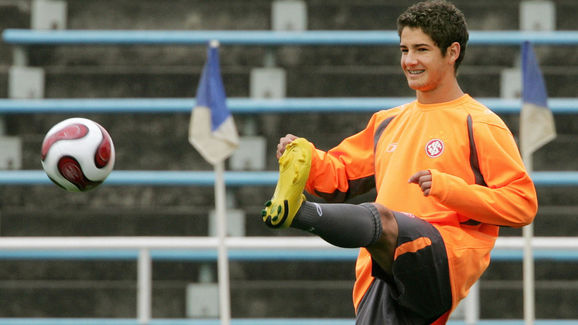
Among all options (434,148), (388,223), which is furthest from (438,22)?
(388,223)

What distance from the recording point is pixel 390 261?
10.1ft

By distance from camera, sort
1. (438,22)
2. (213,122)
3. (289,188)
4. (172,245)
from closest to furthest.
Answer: (289,188)
(438,22)
(172,245)
(213,122)

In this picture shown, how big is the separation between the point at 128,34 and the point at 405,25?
3905mm

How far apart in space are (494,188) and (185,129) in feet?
13.0

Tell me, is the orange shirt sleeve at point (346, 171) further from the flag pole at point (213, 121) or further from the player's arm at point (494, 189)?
the flag pole at point (213, 121)

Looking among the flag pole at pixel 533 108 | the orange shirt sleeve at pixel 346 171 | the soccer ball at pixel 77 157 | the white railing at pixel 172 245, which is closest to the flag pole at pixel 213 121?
the white railing at pixel 172 245

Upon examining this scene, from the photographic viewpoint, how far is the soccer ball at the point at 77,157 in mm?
3713

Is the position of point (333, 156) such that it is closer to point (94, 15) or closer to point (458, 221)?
point (458, 221)

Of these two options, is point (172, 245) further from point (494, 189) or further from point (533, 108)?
point (494, 189)

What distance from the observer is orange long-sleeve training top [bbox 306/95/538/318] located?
10.1 ft

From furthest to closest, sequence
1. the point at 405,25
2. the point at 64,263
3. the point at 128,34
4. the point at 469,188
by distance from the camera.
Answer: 1. the point at 128,34
2. the point at 64,263
3. the point at 405,25
4. the point at 469,188

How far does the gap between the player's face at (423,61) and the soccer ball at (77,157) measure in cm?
122

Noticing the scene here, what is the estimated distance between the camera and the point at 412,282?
10.2 feet

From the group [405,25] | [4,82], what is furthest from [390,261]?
[4,82]
